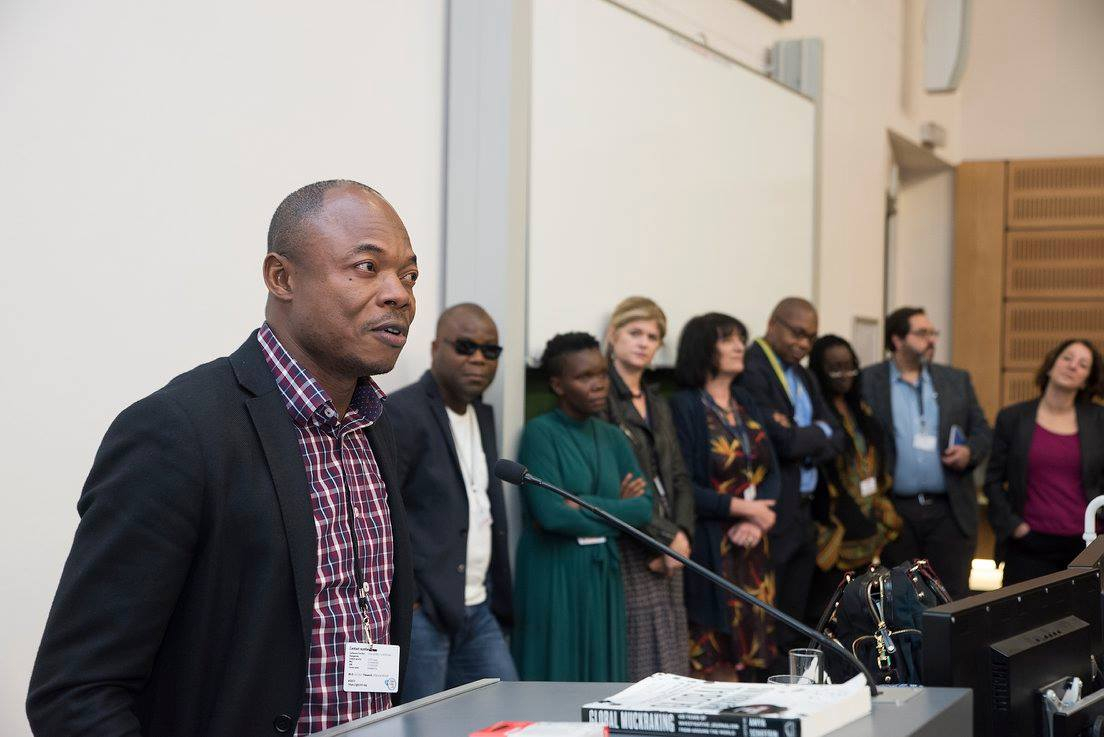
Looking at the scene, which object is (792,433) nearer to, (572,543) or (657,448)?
(657,448)

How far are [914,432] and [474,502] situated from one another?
9.69 ft

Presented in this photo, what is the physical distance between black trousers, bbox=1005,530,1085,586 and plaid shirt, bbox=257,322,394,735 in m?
4.48

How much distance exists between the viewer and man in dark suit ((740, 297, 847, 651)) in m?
5.33

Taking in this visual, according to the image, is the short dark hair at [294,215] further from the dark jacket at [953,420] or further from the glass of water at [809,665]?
the dark jacket at [953,420]

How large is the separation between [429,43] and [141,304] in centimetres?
154

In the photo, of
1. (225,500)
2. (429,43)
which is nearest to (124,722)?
(225,500)

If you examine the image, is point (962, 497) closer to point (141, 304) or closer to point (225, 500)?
point (141, 304)

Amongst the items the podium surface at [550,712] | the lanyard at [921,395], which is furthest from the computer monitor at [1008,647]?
the lanyard at [921,395]

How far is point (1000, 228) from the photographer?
9.62 meters

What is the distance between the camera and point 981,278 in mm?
9648

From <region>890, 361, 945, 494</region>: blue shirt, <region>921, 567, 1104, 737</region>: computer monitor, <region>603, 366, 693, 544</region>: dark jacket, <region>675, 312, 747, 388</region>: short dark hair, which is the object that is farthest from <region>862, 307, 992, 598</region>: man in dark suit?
<region>921, 567, 1104, 737</region>: computer monitor

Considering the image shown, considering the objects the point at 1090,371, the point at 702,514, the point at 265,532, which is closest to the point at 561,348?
the point at 702,514

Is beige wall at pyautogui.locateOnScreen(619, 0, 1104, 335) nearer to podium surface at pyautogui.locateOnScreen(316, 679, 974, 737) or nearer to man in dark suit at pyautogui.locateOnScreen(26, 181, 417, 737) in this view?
man in dark suit at pyautogui.locateOnScreen(26, 181, 417, 737)

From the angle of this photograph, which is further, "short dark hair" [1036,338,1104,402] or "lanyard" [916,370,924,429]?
"lanyard" [916,370,924,429]
